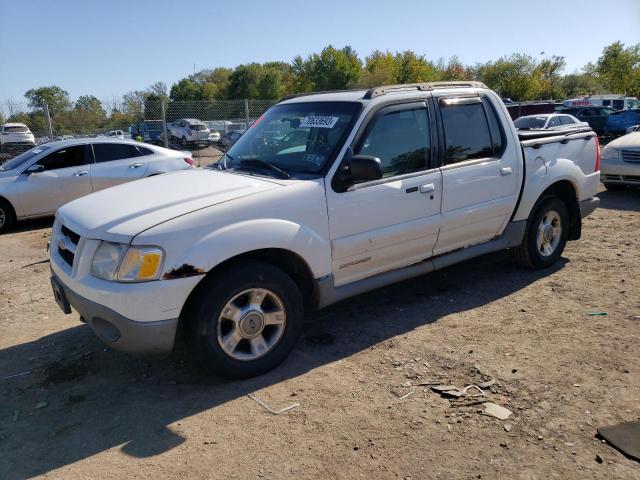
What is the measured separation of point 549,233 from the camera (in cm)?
587

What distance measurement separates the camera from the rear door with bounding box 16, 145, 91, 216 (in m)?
9.38

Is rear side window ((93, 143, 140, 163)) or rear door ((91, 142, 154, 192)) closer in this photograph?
rear door ((91, 142, 154, 192))

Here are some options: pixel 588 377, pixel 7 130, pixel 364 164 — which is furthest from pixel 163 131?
pixel 588 377

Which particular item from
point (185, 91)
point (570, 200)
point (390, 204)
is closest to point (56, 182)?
point (390, 204)

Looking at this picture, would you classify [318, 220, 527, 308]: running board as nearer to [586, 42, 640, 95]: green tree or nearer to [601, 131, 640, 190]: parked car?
[601, 131, 640, 190]: parked car

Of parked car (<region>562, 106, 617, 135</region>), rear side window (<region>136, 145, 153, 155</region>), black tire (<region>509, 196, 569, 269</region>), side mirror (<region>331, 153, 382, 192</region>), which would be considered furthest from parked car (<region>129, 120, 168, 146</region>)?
parked car (<region>562, 106, 617, 135</region>)

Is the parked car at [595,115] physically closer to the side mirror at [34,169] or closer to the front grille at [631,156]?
the front grille at [631,156]

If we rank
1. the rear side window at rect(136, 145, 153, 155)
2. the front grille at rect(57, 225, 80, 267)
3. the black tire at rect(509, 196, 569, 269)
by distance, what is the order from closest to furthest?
the front grille at rect(57, 225, 80, 267), the black tire at rect(509, 196, 569, 269), the rear side window at rect(136, 145, 153, 155)

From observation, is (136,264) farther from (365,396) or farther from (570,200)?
(570,200)

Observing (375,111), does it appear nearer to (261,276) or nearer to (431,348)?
(261,276)

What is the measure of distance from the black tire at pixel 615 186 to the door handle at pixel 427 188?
7.70 metres

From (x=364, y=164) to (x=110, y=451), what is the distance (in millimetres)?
2449

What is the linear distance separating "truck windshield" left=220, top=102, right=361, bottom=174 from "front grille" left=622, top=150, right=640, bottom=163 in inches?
319

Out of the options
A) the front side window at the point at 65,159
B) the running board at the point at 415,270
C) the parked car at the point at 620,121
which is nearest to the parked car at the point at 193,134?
the front side window at the point at 65,159
